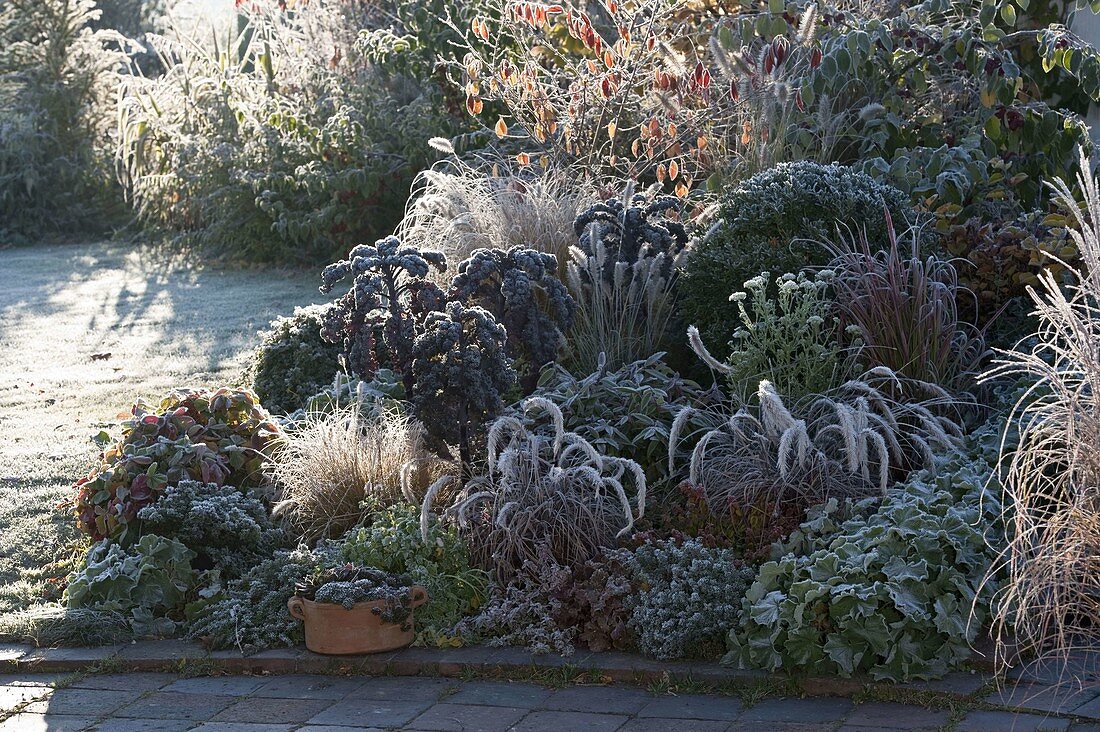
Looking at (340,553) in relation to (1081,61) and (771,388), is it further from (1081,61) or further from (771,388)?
(1081,61)

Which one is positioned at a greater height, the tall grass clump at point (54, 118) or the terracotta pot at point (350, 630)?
the tall grass clump at point (54, 118)

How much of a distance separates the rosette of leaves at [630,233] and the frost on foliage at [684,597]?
6.77 ft

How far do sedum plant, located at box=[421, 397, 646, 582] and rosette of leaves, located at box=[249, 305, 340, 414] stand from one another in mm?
2057

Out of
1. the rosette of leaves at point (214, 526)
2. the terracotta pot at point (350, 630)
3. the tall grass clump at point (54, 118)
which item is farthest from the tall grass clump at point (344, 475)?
the tall grass clump at point (54, 118)

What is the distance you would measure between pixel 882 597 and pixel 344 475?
7.07 feet

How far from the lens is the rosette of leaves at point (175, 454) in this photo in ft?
15.4

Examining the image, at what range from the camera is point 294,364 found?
6.25 metres

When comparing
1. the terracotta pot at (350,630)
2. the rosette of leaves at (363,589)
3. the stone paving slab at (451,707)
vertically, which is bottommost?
the stone paving slab at (451,707)

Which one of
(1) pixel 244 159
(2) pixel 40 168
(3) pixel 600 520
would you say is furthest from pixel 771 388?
(2) pixel 40 168

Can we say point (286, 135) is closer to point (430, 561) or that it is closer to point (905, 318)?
point (905, 318)

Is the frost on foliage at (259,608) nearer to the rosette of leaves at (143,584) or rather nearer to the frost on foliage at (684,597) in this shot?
the rosette of leaves at (143,584)

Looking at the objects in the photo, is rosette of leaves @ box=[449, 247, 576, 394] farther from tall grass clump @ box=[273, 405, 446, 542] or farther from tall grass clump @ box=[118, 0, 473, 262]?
tall grass clump @ box=[118, 0, 473, 262]

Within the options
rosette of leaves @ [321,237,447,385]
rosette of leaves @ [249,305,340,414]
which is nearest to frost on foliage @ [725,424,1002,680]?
rosette of leaves @ [321,237,447,385]

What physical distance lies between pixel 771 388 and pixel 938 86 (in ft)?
14.2
